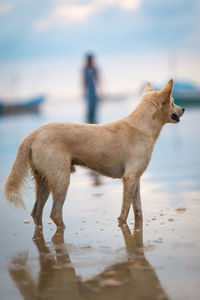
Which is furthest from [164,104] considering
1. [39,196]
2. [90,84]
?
[90,84]

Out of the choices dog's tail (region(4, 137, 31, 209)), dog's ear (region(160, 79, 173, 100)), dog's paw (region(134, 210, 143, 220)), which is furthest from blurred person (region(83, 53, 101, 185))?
dog's tail (region(4, 137, 31, 209))

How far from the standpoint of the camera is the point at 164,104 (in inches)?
233

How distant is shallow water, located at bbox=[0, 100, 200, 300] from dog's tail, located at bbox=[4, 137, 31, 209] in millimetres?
395

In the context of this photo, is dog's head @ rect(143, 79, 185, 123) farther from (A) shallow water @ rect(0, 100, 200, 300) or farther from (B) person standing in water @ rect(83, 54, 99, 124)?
(B) person standing in water @ rect(83, 54, 99, 124)

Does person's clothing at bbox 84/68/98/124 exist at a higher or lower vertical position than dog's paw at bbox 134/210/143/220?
lower

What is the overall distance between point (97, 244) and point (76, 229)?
717 millimetres

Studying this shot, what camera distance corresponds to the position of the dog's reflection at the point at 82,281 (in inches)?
127

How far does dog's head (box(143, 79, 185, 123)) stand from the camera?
5.79 m

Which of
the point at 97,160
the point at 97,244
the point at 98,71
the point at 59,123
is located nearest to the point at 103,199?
the point at 97,160

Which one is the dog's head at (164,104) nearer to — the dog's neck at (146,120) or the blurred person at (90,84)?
the dog's neck at (146,120)

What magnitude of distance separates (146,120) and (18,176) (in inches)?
69.6

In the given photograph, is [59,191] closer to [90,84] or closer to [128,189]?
[128,189]

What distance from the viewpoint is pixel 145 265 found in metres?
3.75

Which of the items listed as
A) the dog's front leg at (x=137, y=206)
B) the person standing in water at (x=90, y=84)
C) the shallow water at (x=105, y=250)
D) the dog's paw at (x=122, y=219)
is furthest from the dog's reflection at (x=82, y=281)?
the person standing in water at (x=90, y=84)
